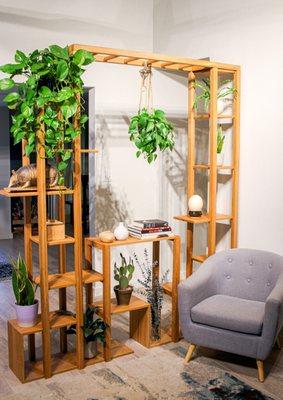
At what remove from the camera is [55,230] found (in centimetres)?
338

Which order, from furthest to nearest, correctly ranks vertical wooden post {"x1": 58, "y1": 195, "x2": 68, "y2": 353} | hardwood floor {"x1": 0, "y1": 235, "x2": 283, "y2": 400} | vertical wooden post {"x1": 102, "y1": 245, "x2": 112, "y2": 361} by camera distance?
1. vertical wooden post {"x1": 58, "y1": 195, "x2": 68, "y2": 353}
2. vertical wooden post {"x1": 102, "y1": 245, "x2": 112, "y2": 361}
3. hardwood floor {"x1": 0, "y1": 235, "x2": 283, "y2": 400}

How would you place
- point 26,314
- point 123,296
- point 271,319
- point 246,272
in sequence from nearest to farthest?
point 271,319, point 26,314, point 123,296, point 246,272

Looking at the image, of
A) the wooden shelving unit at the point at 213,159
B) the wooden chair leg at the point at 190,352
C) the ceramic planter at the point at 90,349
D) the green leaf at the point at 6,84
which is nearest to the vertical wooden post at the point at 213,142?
the wooden shelving unit at the point at 213,159

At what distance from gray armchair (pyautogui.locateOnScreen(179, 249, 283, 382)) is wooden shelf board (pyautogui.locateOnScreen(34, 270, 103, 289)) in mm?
621

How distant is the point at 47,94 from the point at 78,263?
3.71ft

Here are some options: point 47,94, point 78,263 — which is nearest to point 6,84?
point 47,94

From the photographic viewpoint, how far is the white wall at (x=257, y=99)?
156 inches

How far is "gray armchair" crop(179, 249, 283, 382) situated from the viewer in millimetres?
3242

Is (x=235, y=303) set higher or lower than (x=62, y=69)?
lower

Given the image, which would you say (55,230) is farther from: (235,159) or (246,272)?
(235,159)

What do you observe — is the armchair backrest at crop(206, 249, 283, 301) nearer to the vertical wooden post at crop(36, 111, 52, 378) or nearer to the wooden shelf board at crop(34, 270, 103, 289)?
the wooden shelf board at crop(34, 270, 103, 289)

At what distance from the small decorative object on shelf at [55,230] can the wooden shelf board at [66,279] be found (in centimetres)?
30

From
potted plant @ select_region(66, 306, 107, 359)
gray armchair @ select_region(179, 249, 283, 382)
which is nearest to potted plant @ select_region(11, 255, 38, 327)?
potted plant @ select_region(66, 306, 107, 359)

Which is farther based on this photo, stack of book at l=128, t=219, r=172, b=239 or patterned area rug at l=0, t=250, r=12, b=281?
patterned area rug at l=0, t=250, r=12, b=281
